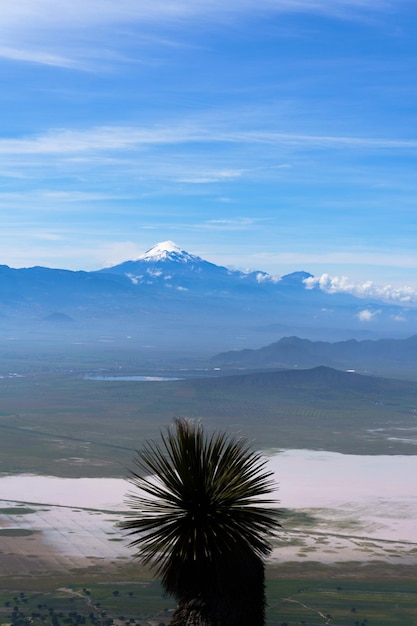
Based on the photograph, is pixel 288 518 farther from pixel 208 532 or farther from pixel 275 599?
pixel 208 532

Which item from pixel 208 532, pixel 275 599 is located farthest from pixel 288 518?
pixel 208 532

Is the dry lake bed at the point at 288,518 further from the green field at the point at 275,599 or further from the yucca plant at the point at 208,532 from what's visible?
the yucca plant at the point at 208,532

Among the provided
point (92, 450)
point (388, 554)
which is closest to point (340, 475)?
point (92, 450)

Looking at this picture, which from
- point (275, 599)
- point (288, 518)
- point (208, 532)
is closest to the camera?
point (208, 532)

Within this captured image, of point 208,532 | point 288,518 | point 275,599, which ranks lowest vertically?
point 275,599

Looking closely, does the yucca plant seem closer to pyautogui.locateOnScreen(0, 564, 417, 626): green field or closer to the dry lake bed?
pyautogui.locateOnScreen(0, 564, 417, 626): green field

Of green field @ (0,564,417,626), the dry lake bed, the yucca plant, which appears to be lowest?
green field @ (0,564,417,626)

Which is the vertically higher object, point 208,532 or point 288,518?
point 208,532

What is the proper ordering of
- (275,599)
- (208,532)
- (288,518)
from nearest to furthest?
(208,532) < (275,599) < (288,518)

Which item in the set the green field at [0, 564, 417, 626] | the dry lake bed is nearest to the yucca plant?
the green field at [0, 564, 417, 626]
